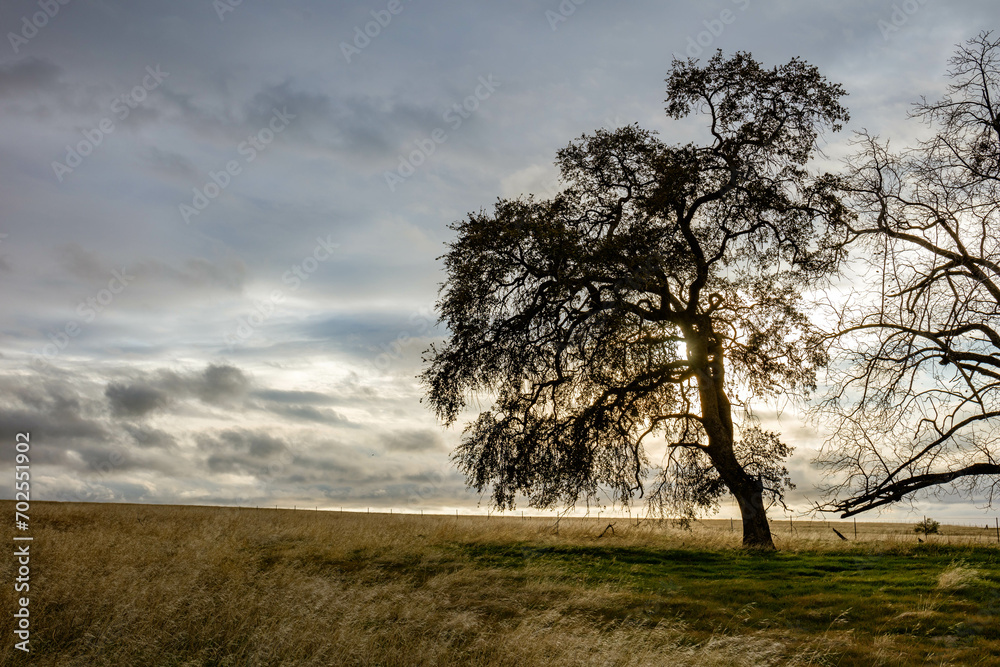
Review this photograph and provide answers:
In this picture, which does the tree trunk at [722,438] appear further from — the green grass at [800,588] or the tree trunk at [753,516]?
the green grass at [800,588]

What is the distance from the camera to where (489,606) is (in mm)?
12359

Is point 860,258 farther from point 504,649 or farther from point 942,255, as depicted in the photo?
point 504,649

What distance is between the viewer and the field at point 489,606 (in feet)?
30.0

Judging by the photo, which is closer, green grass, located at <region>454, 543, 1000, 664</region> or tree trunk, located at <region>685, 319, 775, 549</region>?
green grass, located at <region>454, 543, 1000, 664</region>

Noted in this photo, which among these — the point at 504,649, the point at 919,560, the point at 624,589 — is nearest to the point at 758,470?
the point at 919,560

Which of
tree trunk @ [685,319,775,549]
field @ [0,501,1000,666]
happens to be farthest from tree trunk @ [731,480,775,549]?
field @ [0,501,1000,666]

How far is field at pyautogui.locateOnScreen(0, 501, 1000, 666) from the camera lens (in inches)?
360

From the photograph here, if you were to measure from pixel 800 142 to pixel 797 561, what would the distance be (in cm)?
1272

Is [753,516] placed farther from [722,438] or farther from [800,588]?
[800,588]

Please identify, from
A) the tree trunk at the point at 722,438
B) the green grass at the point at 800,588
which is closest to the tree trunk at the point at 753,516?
the tree trunk at the point at 722,438

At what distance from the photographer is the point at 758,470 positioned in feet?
67.4

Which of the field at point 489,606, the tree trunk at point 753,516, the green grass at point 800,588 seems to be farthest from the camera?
the tree trunk at point 753,516

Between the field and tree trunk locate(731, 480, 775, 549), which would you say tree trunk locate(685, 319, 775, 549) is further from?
the field

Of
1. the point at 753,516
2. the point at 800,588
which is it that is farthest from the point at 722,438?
the point at 800,588
